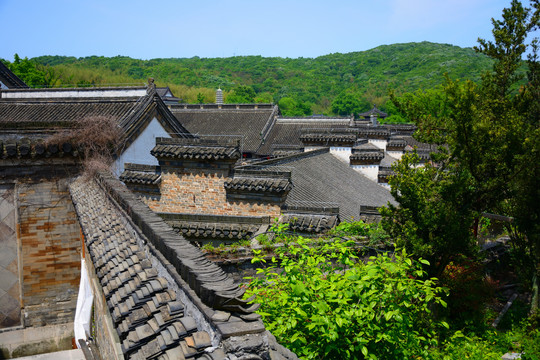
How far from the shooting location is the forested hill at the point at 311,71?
98.4m

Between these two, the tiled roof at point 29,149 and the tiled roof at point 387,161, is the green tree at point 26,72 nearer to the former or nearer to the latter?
the tiled roof at point 387,161

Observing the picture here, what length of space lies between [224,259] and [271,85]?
117238 mm

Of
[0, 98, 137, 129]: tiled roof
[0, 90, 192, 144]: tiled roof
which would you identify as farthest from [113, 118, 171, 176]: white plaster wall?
[0, 98, 137, 129]: tiled roof

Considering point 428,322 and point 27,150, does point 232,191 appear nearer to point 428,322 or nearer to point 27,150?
point 27,150

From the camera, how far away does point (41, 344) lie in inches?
363

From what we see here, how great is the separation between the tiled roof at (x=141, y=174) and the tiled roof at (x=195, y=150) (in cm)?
67

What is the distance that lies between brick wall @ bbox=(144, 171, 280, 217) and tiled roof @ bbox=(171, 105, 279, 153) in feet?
67.5

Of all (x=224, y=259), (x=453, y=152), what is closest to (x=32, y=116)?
(x=224, y=259)

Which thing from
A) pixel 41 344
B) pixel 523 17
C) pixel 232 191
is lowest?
pixel 41 344

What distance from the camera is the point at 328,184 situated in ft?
50.2

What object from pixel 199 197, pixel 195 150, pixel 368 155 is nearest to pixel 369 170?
pixel 368 155

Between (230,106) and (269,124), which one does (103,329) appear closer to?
(269,124)

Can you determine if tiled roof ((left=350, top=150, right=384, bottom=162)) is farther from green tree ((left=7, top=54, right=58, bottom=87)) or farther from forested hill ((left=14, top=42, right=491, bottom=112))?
forested hill ((left=14, top=42, right=491, bottom=112))

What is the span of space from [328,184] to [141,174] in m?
6.79
